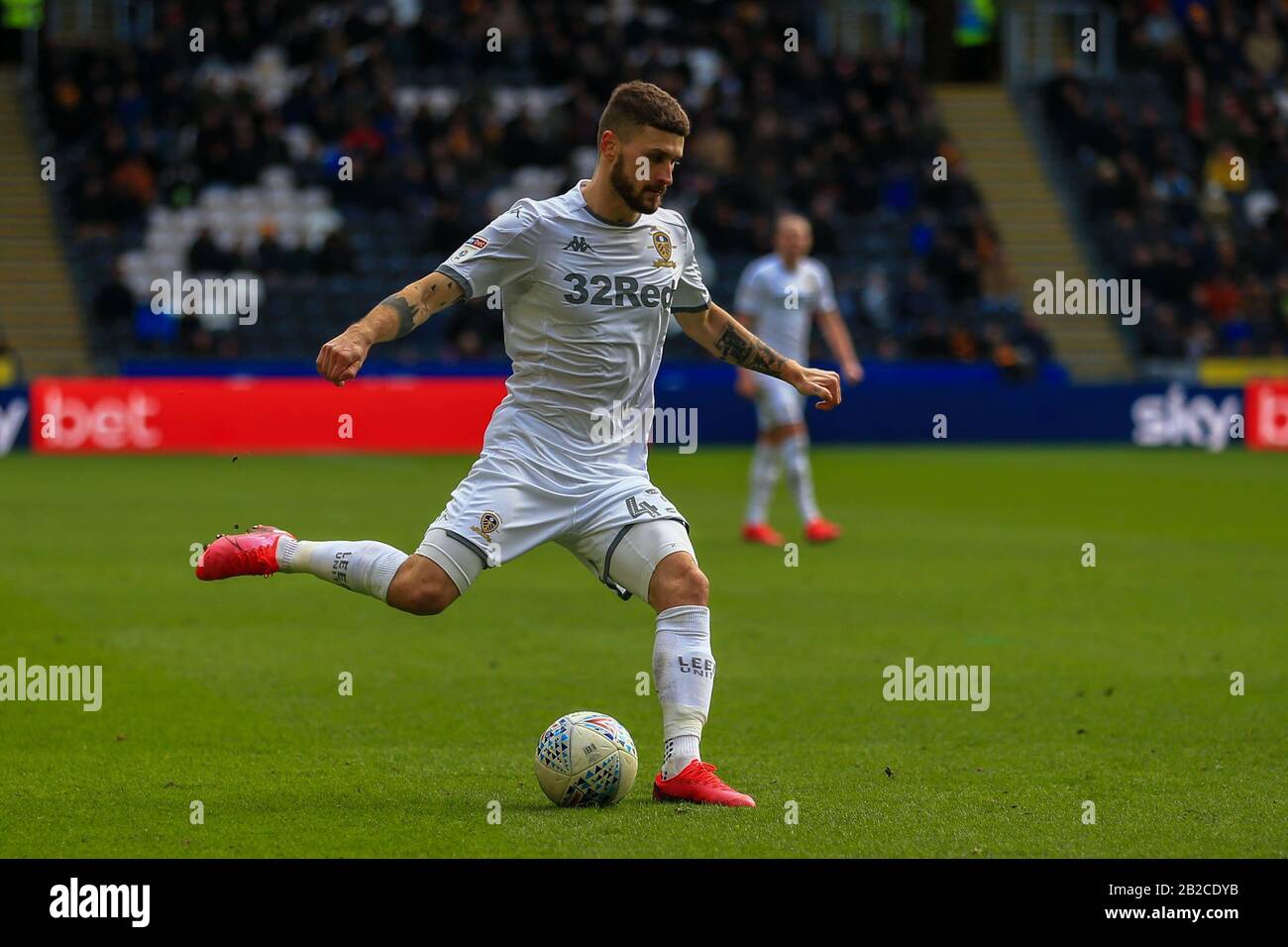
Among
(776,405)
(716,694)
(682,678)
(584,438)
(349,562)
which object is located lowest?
(716,694)

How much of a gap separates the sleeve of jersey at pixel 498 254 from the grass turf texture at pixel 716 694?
1774 mm

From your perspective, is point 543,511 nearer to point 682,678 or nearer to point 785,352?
point 682,678

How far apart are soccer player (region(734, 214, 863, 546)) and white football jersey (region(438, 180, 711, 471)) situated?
8.41 metres

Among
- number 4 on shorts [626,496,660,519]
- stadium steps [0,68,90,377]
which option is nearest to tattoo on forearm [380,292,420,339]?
number 4 on shorts [626,496,660,519]

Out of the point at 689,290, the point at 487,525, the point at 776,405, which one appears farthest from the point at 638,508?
the point at 776,405

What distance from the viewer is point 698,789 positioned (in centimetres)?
642

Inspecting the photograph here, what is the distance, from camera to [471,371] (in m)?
25.9

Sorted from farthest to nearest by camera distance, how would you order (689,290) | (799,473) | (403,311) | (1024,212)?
1. (1024,212)
2. (799,473)
3. (689,290)
4. (403,311)

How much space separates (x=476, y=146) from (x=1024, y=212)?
10.4m

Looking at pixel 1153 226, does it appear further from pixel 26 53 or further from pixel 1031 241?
pixel 26 53

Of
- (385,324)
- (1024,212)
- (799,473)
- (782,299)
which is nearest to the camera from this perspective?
(385,324)

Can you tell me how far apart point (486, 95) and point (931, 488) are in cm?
1300

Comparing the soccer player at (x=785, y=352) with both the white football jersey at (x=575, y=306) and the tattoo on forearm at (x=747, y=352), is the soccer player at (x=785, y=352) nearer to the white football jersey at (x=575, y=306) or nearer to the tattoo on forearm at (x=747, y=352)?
the tattoo on forearm at (x=747, y=352)
